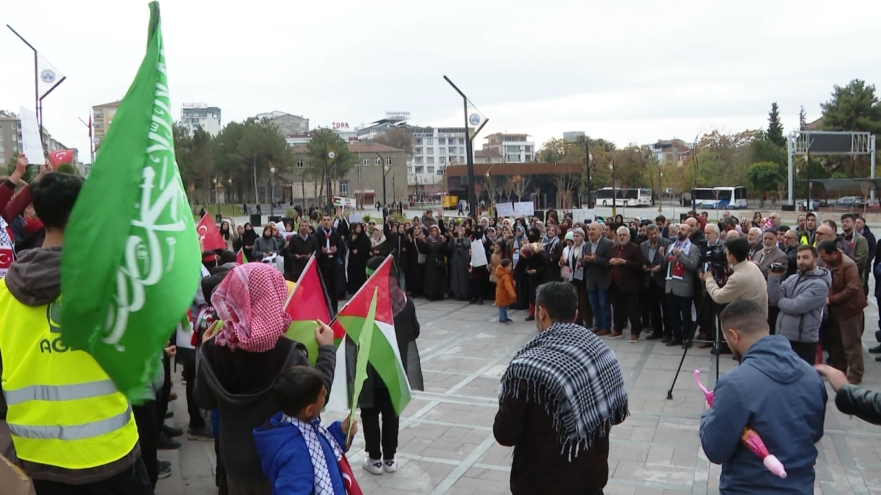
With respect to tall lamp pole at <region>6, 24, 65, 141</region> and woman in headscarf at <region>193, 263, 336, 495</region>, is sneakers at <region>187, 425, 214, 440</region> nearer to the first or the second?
woman in headscarf at <region>193, 263, 336, 495</region>

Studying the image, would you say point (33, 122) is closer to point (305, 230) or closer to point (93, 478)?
point (93, 478)

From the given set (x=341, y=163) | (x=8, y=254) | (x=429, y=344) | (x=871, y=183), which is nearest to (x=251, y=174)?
(x=341, y=163)

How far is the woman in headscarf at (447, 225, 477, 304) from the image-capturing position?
15516 mm

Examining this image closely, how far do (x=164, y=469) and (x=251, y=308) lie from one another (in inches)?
→ 145

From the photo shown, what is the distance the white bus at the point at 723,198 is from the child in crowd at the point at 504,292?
5028 cm

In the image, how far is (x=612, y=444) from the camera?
679 cm

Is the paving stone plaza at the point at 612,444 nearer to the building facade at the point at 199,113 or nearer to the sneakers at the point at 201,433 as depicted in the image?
the sneakers at the point at 201,433

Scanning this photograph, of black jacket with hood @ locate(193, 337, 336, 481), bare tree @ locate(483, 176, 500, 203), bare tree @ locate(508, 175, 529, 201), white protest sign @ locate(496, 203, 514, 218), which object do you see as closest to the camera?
black jacket with hood @ locate(193, 337, 336, 481)

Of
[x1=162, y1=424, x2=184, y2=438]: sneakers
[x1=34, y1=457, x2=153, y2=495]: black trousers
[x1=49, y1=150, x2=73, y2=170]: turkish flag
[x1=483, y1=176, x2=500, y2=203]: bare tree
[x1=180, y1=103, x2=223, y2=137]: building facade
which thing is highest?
[x1=180, y1=103, x2=223, y2=137]: building facade

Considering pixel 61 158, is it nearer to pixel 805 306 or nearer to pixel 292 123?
pixel 805 306

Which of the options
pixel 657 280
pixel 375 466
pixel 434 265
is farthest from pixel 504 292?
pixel 375 466

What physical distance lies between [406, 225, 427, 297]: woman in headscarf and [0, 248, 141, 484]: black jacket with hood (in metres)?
13.0

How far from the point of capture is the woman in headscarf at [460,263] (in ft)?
50.9

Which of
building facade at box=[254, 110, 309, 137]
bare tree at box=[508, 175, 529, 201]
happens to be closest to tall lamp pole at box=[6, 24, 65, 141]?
bare tree at box=[508, 175, 529, 201]
